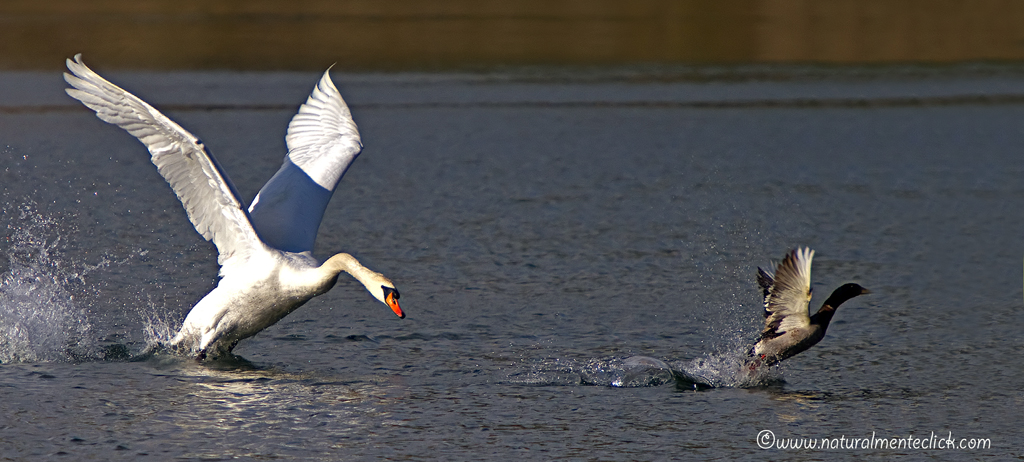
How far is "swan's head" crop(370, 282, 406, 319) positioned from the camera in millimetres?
6993

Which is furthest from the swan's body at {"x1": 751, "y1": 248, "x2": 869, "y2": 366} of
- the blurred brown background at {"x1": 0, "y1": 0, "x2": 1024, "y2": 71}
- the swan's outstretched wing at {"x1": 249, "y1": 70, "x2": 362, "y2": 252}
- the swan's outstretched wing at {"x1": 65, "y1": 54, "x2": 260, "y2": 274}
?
the blurred brown background at {"x1": 0, "y1": 0, "x2": 1024, "y2": 71}

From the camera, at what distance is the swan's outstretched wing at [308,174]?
8.12 m

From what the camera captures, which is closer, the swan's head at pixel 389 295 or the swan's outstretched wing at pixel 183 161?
the swan's head at pixel 389 295

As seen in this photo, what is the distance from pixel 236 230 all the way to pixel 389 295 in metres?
1.19

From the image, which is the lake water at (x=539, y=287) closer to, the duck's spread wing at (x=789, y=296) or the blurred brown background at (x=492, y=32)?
the duck's spread wing at (x=789, y=296)

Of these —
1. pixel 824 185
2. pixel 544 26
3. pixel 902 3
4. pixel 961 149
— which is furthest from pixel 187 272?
pixel 902 3

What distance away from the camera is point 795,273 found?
709 centimetres

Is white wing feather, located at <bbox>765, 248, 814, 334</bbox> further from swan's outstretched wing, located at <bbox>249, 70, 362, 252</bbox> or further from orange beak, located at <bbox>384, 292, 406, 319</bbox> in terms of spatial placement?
swan's outstretched wing, located at <bbox>249, 70, 362, 252</bbox>

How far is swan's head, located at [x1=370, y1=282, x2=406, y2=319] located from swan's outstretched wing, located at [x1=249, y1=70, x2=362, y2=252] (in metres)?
0.93

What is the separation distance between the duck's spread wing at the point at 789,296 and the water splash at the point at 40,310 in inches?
153

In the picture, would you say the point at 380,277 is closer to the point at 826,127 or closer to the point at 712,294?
the point at 712,294

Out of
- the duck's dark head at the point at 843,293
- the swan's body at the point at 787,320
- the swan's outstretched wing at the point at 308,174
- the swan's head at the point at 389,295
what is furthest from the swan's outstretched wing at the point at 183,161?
the duck's dark head at the point at 843,293

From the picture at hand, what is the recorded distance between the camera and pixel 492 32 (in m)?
25.4

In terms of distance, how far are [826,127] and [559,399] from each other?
1089 centimetres
